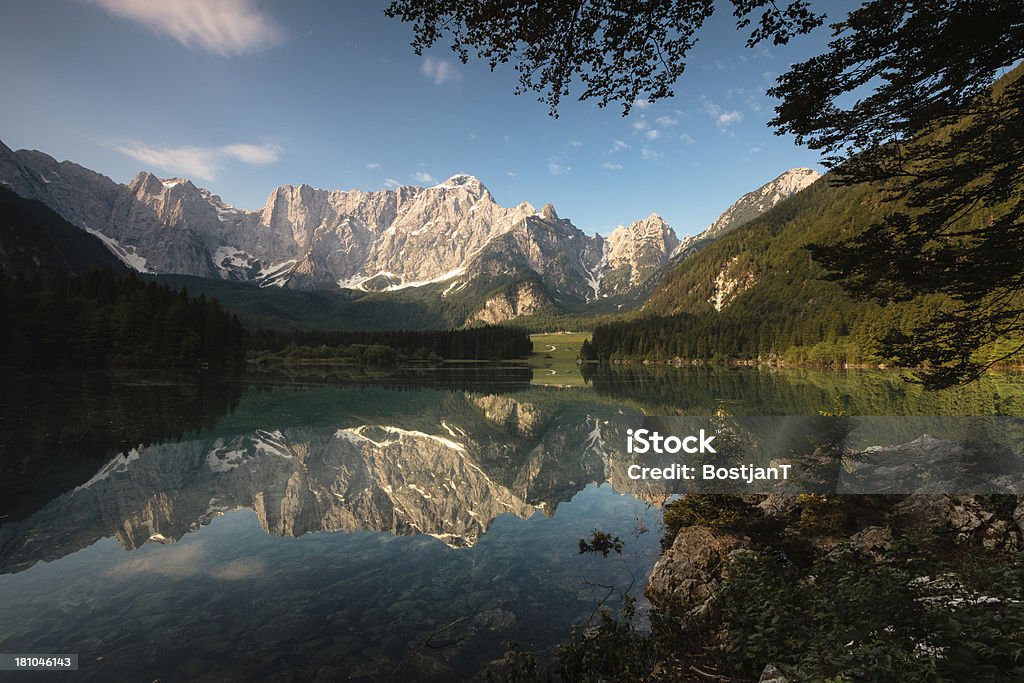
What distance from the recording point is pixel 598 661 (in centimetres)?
942

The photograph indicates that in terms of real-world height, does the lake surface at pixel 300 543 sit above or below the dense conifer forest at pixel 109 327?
below

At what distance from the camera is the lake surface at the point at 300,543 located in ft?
33.1

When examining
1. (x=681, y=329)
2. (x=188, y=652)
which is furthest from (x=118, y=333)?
(x=681, y=329)

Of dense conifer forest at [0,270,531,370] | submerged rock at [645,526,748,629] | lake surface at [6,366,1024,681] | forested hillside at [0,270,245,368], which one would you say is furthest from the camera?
dense conifer forest at [0,270,531,370]

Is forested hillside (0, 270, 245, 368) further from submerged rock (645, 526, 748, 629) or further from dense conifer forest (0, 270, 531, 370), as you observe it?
submerged rock (645, 526, 748, 629)

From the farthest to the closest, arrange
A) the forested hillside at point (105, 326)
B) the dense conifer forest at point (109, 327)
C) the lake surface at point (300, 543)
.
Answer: the dense conifer forest at point (109, 327) < the forested hillside at point (105, 326) < the lake surface at point (300, 543)

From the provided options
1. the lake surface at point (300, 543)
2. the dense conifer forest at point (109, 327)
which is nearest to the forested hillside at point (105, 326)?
the dense conifer forest at point (109, 327)

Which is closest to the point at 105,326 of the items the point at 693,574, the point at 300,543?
the point at 300,543

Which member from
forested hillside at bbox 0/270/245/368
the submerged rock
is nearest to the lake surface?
the submerged rock

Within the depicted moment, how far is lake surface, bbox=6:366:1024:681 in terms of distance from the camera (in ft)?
33.1

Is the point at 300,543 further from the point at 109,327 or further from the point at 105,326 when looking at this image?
the point at 109,327

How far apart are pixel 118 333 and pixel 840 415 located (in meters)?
118

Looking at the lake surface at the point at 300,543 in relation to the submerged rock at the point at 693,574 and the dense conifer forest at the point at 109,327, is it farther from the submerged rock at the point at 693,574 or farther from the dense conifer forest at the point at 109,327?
the dense conifer forest at the point at 109,327

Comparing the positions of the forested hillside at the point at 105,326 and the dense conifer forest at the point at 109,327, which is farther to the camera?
the dense conifer forest at the point at 109,327
